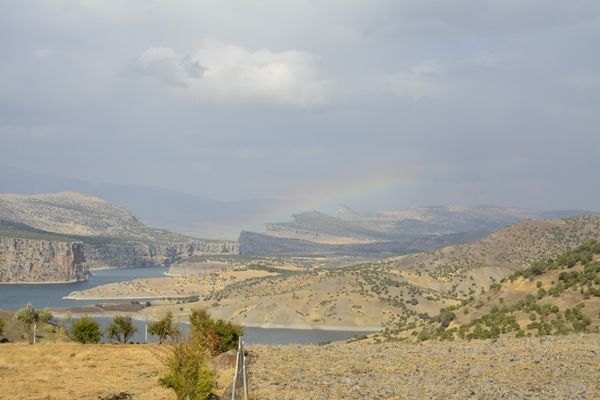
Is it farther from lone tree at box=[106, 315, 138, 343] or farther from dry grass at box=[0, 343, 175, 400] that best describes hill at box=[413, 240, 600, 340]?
dry grass at box=[0, 343, 175, 400]

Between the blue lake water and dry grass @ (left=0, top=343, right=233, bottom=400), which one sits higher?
dry grass @ (left=0, top=343, right=233, bottom=400)

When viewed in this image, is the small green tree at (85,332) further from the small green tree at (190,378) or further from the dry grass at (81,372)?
the small green tree at (190,378)

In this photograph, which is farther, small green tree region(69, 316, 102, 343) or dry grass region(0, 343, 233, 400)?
small green tree region(69, 316, 102, 343)

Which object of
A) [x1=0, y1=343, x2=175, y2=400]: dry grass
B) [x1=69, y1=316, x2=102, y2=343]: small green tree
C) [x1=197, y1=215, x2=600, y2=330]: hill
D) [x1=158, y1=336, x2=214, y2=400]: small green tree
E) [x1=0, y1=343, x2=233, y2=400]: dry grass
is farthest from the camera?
[x1=197, y1=215, x2=600, y2=330]: hill

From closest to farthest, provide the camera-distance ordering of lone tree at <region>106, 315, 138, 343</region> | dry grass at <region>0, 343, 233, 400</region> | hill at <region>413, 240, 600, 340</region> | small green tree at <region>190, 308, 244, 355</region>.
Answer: dry grass at <region>0, 343, 233, 400</region> < small green tree at <region>190, 308, 244, 355</region> < hill at <region>413, 240, 600, 340</region> < lone tree at <region>106, 315, 138, 343</region>

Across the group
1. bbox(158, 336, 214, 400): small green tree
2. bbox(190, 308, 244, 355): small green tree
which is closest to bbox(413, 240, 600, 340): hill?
bbox(190, 308, 244, 355): small green tree

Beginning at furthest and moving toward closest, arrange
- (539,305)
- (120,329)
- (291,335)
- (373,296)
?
(373,296) → (291,335) → (539,305) → (120,329)

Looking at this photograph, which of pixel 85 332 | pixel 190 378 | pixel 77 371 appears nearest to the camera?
pixel 190 378

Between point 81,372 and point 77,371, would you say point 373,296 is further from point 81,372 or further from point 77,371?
point 81,372

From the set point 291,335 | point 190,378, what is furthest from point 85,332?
point 291,335

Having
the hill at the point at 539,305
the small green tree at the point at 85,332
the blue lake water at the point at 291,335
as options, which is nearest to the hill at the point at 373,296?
the blue lake water at the point at 291,335
